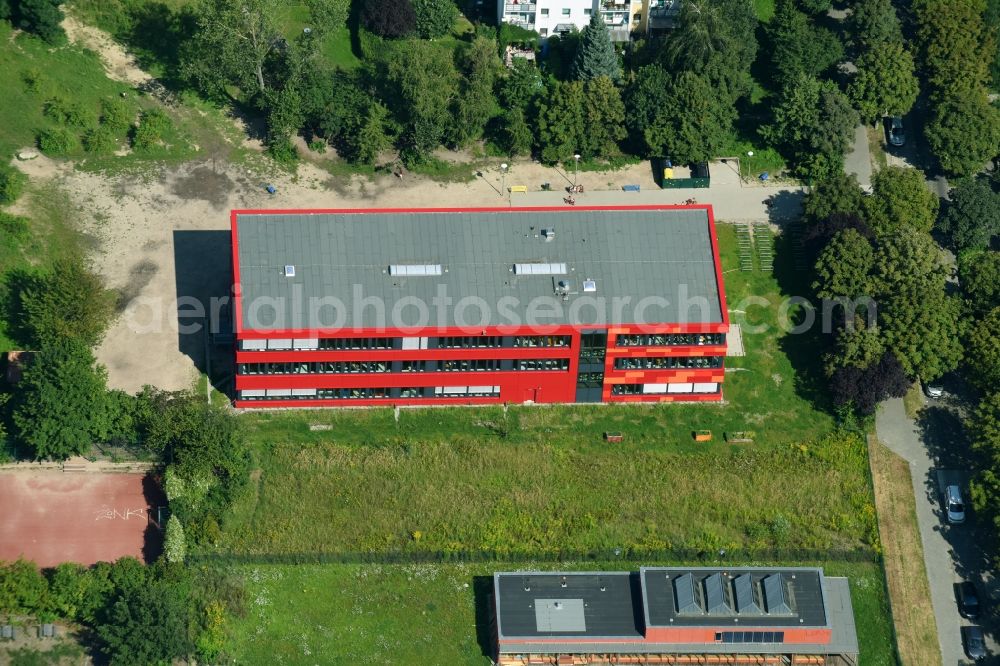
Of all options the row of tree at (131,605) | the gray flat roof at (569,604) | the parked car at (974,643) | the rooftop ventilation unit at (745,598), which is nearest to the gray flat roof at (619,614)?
the gray flat roof at (569,604)

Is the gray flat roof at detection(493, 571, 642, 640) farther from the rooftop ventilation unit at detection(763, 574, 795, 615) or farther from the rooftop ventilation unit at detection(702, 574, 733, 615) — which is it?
the rooftop ventilation unit at detection(763, 574, 795, 615)

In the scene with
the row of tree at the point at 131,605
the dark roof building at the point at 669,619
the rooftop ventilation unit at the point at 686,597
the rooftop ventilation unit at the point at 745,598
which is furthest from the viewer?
the rooftop ventilation unit at the point at 745,598

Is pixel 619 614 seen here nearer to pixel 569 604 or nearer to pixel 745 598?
pixel 569 604

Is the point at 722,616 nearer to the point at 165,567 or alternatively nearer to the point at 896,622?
the point at 896,622

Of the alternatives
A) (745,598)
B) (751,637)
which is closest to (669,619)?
(745,598)

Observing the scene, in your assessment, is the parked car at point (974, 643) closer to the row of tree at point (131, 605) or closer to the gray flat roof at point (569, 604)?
the gray flat roof at point (569, 604)

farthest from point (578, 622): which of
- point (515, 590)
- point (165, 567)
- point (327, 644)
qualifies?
point (165, 567)
